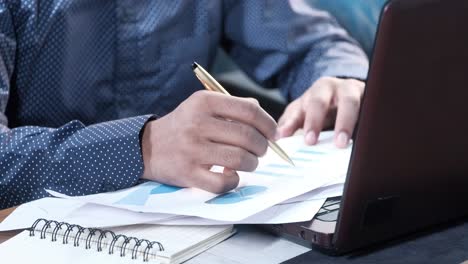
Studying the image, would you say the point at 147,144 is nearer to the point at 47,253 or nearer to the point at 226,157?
the point at 226,157

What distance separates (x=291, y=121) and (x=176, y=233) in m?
0.49

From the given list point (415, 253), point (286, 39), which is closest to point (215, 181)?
point (415, 253)

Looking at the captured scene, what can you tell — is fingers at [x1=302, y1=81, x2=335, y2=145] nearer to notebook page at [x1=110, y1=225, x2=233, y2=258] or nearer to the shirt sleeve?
the shirt sleeve

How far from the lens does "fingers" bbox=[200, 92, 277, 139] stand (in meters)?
1.04

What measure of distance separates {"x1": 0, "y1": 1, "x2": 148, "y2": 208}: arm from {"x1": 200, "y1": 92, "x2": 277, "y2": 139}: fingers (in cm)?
13

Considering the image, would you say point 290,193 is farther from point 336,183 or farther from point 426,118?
point 426,118

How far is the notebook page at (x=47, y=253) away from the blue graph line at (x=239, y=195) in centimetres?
17

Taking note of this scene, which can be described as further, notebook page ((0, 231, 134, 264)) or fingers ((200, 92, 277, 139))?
fingers ((200, 92, 277, 139))

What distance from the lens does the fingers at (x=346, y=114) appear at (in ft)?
4.10

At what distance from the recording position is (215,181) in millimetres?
1003

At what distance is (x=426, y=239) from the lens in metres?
0.91

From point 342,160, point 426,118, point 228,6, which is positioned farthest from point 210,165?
point 228,6

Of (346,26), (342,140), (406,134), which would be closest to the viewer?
(406,134)

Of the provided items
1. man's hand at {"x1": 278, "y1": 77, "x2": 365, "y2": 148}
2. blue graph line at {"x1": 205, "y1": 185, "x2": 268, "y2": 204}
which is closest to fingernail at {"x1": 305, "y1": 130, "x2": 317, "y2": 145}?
man's hand at {"x1": 278, "y1": 77, "x2": 365, "y2": 148}
